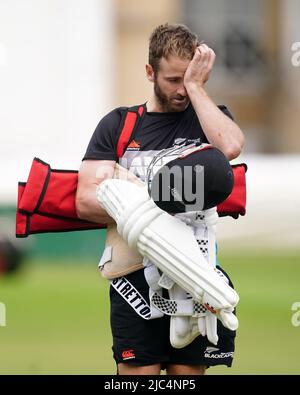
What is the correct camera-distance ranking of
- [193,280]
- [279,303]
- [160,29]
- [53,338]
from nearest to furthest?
1. [193,280]
2. [160,29]
3. [53,338]
4. [279,303]

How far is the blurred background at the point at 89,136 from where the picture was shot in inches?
336

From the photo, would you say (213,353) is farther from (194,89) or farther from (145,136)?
(194,89)

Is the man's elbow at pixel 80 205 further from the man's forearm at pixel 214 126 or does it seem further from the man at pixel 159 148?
the man's forearm at pixel 214 126

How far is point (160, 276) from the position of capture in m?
4.64

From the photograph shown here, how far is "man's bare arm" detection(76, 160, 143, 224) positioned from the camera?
470cm

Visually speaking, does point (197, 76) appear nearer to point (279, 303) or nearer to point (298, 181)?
point (279, 303)

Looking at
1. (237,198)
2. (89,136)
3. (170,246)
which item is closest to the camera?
(170,246)

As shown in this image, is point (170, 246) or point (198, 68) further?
point (198, 68)

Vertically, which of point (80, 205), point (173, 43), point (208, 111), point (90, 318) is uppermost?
point (173, 43)

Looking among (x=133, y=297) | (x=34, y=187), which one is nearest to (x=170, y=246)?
(x=133, y=297)

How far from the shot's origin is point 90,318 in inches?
367

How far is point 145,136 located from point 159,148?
0.08 m

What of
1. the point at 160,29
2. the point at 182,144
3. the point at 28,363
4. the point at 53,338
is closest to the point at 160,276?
the point at 182,144

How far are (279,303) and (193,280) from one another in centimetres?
569
